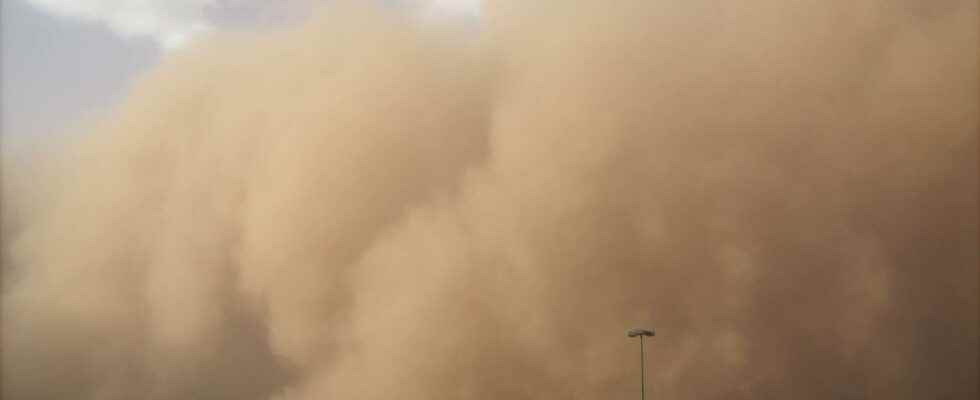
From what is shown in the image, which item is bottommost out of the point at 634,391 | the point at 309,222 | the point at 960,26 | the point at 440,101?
the point at 634,391

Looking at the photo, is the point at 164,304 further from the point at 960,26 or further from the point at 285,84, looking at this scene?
the point at 960,26

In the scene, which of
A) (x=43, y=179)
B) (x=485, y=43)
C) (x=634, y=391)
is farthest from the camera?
(x=43, y=179)

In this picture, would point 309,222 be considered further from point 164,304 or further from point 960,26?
point 960,26

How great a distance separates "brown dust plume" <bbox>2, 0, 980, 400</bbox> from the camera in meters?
10.8

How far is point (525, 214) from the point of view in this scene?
1250 cm

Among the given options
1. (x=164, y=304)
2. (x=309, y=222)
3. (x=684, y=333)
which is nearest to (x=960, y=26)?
(x=684, y=333)

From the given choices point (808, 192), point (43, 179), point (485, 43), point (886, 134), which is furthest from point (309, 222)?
point (886, 134)

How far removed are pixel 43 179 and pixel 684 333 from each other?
1105cm

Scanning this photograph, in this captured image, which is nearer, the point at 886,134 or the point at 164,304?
the point at 886,134

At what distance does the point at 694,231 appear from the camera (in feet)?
38.4

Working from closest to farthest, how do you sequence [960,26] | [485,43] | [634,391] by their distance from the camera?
[960,26] → [634,391] → [485,43]

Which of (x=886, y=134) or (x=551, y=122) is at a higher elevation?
(x=551, y=122)

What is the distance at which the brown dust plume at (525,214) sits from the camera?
426 inches

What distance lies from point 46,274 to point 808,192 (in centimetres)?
1150
